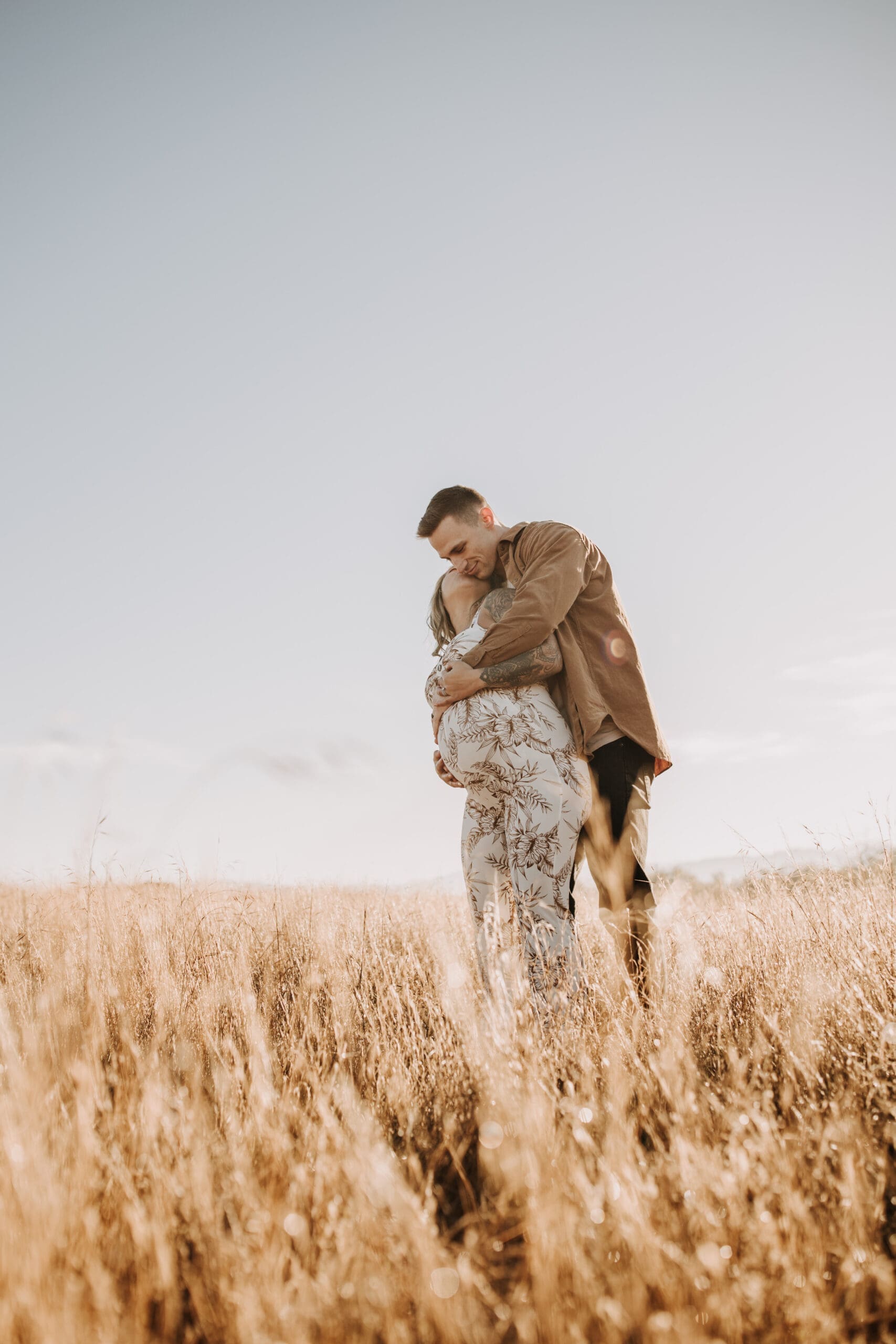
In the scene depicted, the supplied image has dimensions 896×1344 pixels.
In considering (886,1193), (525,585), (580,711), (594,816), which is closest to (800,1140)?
(886,1193)

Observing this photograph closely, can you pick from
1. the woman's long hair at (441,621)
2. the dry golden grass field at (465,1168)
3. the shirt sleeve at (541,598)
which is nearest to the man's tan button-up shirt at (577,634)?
the shirt sleeve at (541,598)

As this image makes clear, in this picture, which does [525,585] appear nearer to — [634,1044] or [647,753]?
[647,753]

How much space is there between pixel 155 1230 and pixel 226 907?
130 inches

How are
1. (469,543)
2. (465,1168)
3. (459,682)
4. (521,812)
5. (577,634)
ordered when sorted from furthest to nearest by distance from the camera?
(469,543) < (577,634) < (459,682) < (521,812) < (465,1168)

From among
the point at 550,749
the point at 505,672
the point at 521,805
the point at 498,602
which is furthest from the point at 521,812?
the point at 498,602

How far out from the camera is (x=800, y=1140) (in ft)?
4.12

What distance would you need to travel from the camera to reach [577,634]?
2.64 m

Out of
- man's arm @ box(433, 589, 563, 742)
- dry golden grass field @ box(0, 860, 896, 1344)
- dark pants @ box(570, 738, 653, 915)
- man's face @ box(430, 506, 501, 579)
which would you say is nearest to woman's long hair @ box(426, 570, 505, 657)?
man's face @ box(430, 506, 501, 579)

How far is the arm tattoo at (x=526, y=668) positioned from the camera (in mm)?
2461

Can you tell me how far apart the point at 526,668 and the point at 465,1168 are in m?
1.48

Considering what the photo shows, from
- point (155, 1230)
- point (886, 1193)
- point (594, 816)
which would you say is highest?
point (594, 816)

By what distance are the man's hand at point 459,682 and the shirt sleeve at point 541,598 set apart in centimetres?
3

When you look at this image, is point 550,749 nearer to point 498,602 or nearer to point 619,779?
point 619,779

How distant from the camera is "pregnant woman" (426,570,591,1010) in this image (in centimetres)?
228
